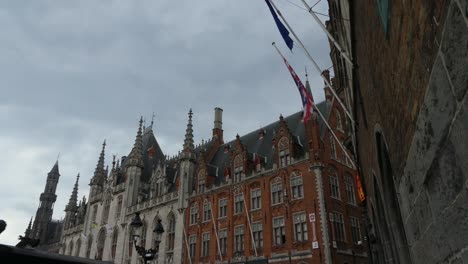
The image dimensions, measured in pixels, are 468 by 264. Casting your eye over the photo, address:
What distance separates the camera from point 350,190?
29.4 meters

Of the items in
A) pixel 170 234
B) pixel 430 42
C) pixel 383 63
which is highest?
pixel 170 234

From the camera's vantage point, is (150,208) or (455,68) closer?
(455,68)

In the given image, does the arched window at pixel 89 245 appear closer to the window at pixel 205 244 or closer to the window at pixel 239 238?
the window at pixel 205 244

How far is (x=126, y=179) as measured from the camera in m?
Answer: 45.0

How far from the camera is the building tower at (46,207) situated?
77938mm

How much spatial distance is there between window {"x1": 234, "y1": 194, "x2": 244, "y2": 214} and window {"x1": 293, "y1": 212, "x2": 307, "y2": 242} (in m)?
5.80

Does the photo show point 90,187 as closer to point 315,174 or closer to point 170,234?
point 170,234

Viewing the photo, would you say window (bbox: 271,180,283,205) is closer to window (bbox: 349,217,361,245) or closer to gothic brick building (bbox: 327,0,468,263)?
window (bbox: 349,217,361,245)

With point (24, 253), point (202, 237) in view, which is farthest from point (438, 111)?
point (202, 237)

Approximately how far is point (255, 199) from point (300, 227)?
204 inches

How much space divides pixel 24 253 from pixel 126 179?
140 feet

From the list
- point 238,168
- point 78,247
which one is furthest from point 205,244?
point 78,247

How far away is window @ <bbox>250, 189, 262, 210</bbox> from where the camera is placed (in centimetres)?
3003

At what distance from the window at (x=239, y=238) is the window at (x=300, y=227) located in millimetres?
5412
